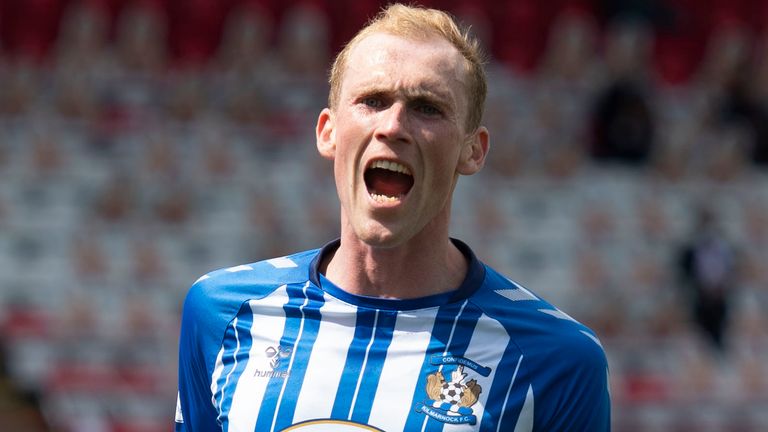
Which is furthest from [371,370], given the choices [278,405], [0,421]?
[0,421]

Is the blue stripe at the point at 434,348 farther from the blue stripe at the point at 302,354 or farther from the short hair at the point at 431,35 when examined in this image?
the short hair at the point at 431,35

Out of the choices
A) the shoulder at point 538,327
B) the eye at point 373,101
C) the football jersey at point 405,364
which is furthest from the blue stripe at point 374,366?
the eye at point 373,101

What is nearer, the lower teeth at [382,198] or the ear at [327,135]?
the lower teeth at [382,198]

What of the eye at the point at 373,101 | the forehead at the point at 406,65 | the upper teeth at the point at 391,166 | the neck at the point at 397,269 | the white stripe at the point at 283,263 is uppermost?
the forehead at the point at 406,65

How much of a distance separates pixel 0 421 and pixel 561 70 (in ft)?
33.6

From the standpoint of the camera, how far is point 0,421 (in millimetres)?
3170

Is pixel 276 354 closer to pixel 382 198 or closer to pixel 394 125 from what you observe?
pixel 382 198

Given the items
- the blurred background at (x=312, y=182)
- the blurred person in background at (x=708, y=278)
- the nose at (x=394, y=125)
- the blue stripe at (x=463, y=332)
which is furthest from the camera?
the blurred person in background at (x=708, y=278)

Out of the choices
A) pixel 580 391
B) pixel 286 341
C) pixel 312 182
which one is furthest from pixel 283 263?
pixel 312 182

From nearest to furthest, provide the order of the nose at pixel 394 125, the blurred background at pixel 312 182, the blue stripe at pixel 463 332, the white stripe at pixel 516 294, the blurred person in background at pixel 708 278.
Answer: the nose at pixel 394 125, the blue stripe at pixel 463 332, the white stripe at pixel 516 294, the blurred background at pixel 312 182, the blurred person in background at pixel 708 278

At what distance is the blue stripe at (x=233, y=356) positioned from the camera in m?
3.11

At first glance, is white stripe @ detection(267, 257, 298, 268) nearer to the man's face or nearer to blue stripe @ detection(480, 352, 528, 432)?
the man's face

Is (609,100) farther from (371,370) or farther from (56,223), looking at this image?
(371,370)

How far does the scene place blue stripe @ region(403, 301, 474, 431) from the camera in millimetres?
2959
